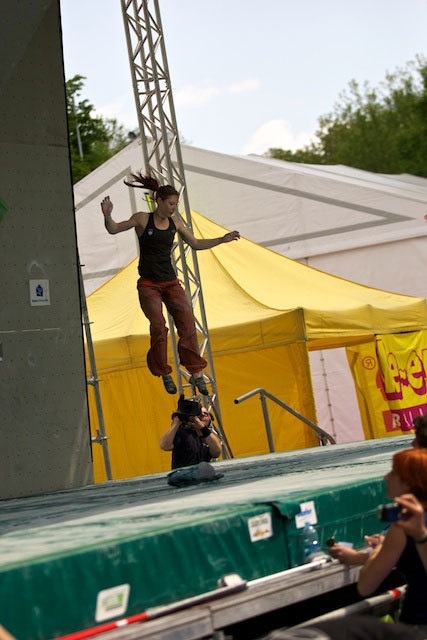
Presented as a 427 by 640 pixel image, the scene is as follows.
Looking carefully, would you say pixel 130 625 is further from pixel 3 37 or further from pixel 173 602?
pixel 3 37

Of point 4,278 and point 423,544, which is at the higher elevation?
point 4,278

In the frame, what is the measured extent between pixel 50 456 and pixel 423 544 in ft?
15.7

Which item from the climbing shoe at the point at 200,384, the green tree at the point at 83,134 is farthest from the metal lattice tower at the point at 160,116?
the green tree at the point at 83,134

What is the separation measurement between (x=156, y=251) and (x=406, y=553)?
625 cm

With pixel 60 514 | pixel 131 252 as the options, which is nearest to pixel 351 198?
pixel 131 252

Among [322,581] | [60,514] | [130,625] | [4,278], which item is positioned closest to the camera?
[130,625]

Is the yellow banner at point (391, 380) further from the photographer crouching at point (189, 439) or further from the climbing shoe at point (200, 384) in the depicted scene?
the photographer crouching at point (189, 439)

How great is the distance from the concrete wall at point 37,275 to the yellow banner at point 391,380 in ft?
21.1

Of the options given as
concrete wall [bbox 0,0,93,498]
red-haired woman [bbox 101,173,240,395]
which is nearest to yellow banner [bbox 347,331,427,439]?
red-haired woman [bbox 101,173,240,395]

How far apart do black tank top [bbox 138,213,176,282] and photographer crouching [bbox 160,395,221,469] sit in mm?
1937

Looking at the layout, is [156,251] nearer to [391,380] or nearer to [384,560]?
[391,380]

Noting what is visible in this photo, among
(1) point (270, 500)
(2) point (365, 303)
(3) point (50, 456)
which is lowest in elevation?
(1) point (270, 500)

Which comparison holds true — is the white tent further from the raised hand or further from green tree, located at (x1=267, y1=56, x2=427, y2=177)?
green tree, located at (x1=267, y1=56, x2=427, y2=177)

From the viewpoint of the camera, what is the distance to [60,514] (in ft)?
15.9
